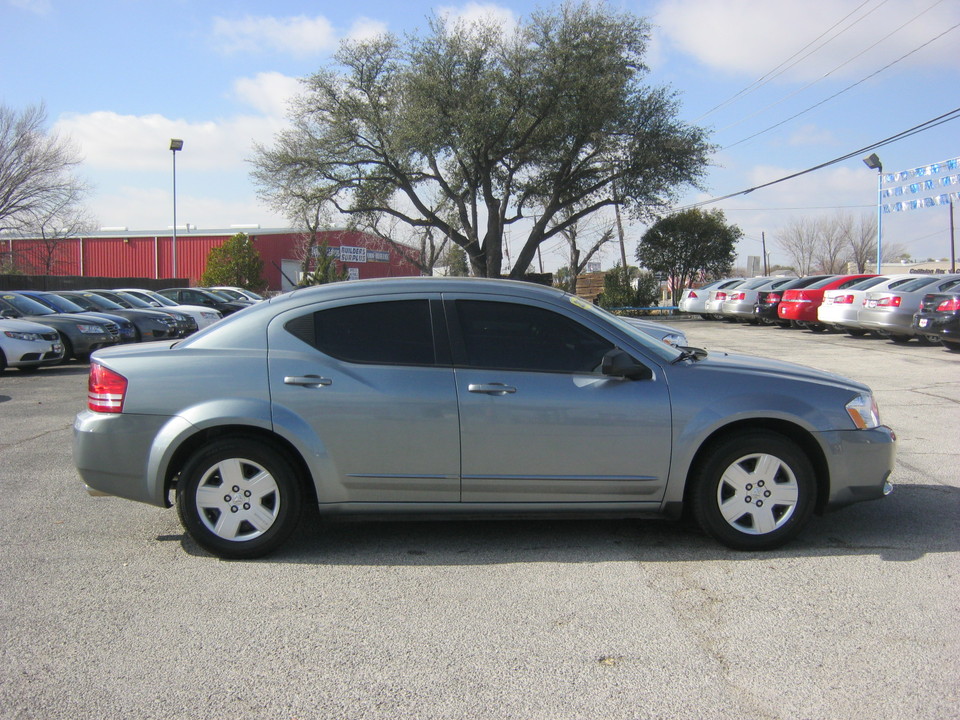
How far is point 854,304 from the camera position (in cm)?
1970

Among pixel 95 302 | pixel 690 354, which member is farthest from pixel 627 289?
pixel 690 354

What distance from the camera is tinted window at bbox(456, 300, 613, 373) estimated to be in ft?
15.5

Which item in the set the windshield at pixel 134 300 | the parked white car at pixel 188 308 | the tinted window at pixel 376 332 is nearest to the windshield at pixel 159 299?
the parked white car at pixel 188 308

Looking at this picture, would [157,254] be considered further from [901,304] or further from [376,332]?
[376,332]

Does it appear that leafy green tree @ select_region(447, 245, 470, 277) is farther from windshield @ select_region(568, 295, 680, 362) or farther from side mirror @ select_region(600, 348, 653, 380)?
side mirror @ select_region(600, 348, 653, 380)

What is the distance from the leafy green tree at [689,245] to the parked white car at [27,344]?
32122mm

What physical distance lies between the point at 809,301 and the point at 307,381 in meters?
21.3

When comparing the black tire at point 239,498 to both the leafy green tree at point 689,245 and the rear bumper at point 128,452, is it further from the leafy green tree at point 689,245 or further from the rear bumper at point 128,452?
the leafy green tree at point 689,245

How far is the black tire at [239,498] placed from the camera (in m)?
4.57

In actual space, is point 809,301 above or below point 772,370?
above

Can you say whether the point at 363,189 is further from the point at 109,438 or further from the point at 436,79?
the point at 109,438

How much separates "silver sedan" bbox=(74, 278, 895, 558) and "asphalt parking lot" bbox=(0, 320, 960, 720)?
342 mm

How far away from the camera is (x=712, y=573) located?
4.45 m

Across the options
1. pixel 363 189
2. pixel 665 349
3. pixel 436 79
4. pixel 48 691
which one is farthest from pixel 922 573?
pixel 363 189
